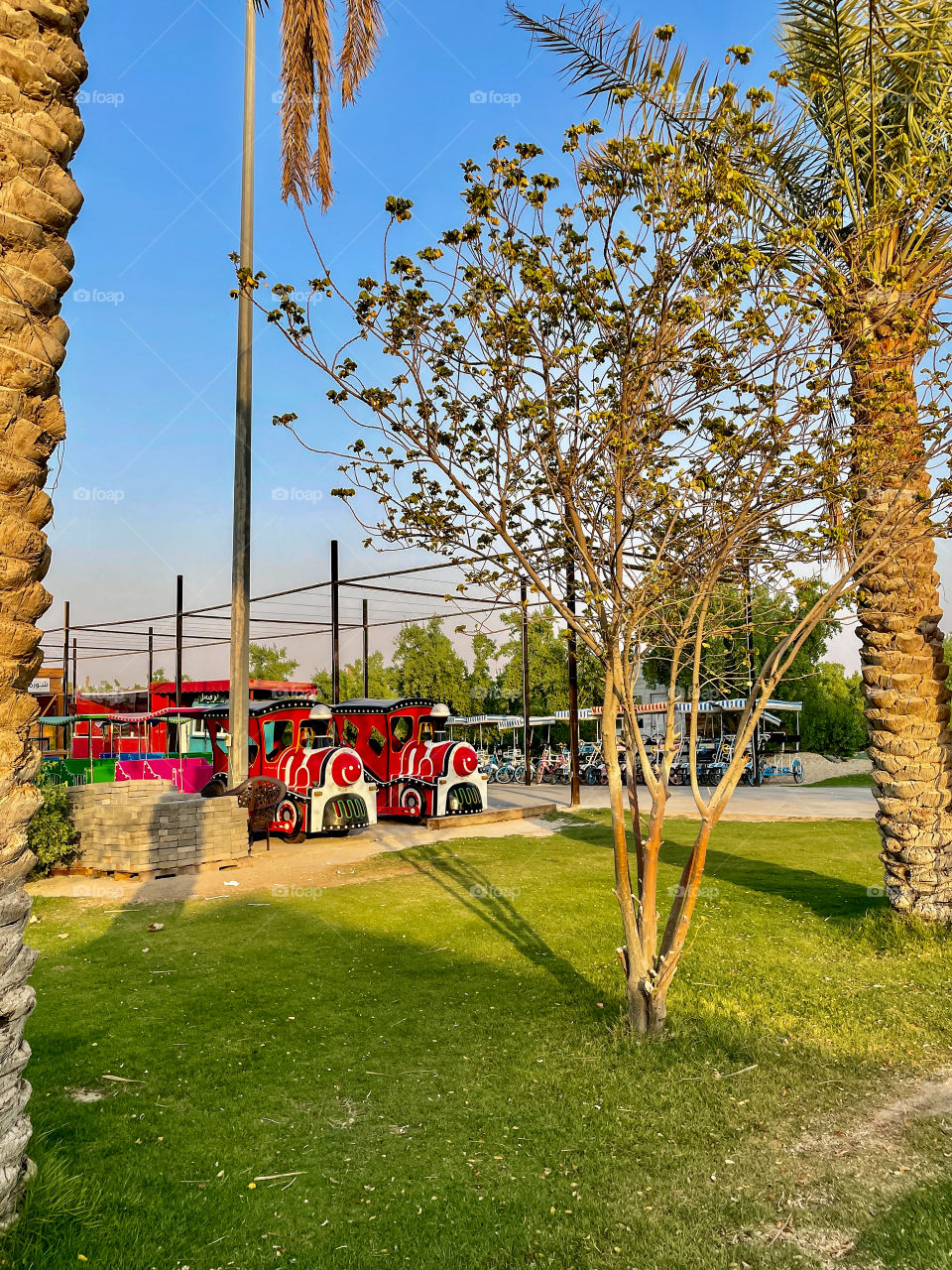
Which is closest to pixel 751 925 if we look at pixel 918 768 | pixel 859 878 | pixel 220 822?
pixel 918 768

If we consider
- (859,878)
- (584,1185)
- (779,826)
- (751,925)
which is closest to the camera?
(584,1185)

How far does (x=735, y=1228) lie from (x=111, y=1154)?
2.70 meters

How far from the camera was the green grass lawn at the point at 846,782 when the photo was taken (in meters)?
24.9

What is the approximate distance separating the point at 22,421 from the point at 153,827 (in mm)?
8344

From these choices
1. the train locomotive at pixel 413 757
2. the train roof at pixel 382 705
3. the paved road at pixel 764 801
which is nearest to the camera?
the train locomotive at pixel 413 757

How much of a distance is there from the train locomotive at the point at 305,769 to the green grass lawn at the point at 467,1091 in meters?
5.21

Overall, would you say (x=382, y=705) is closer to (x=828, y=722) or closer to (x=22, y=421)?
(x=22, y=421)

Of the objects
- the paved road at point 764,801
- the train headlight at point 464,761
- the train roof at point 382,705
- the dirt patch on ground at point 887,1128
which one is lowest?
the paved road at point 764,801

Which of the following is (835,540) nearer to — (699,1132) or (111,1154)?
(699,1132)

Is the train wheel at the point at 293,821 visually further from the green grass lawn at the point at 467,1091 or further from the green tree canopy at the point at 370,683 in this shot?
the green tree canopy at the point at 370,683

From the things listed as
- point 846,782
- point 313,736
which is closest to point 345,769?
point 313,736

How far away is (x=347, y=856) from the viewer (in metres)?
12.0

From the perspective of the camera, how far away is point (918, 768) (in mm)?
6883

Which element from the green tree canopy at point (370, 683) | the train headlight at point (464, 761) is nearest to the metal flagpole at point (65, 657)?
the green tree canopy at point (370, 683)
